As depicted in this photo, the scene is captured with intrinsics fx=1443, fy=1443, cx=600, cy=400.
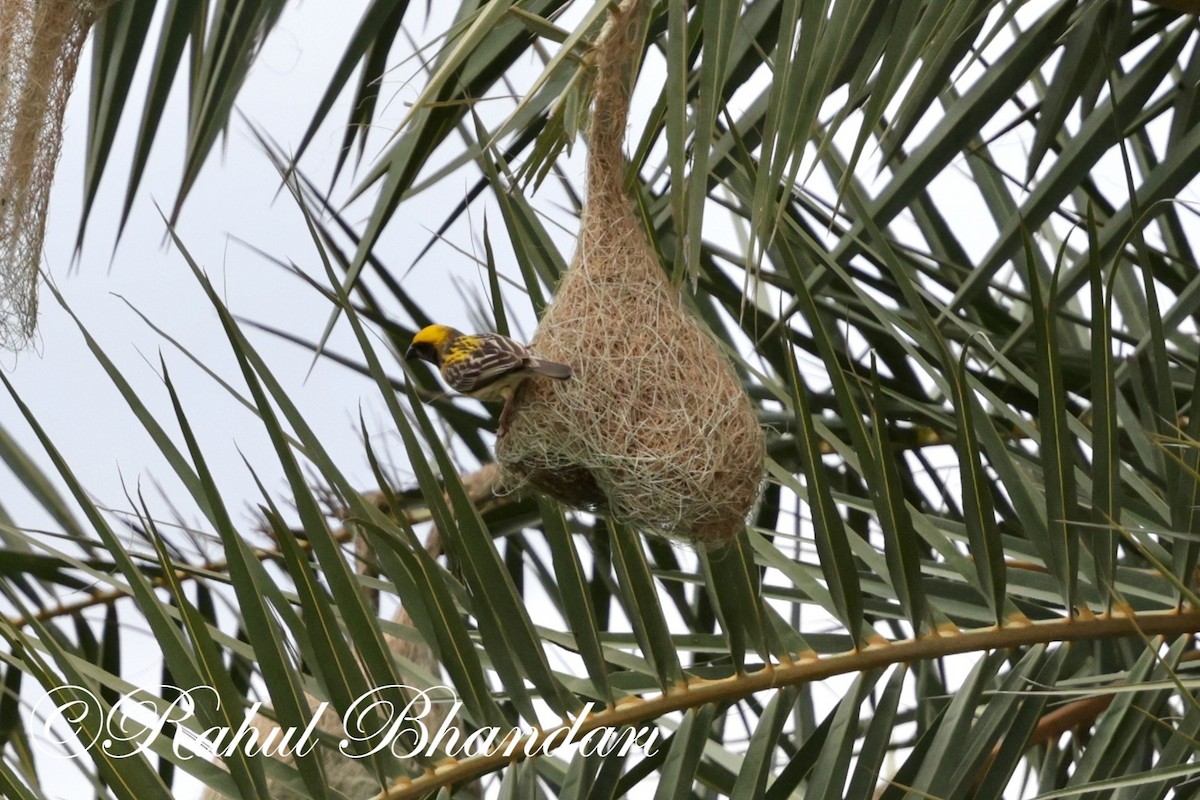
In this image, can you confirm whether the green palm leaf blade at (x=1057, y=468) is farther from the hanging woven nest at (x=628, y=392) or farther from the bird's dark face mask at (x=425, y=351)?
the bird's dark face mask at (x=425, y=351)

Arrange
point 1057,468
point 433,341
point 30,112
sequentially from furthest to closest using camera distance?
point 30,112 < point 433,341 < point 1057,468

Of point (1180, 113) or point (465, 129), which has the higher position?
point (465, 129)

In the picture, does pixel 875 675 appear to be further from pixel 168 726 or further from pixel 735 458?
pixel 168 726

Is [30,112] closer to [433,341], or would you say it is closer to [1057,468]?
[433,341]

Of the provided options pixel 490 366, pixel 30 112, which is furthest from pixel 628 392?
pixel 30 112

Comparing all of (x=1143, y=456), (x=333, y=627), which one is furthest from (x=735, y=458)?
(x=1143, y=456)

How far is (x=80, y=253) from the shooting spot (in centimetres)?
228

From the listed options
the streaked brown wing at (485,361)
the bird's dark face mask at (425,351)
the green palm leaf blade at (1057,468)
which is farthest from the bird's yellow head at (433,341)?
the green palm leaf blade at (1057,468)

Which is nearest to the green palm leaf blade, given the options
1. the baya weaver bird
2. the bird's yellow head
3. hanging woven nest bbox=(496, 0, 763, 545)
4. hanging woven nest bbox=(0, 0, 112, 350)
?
hanging woven nest bbox=(496, 0, 763, 545)

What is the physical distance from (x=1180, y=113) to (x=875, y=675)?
106 cm

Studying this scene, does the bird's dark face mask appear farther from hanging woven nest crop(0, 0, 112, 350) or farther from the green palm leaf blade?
the green palm leaf blade

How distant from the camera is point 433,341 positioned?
7.18 ft

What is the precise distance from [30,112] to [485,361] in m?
1.06

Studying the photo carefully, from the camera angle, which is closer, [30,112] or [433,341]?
[433,341]
